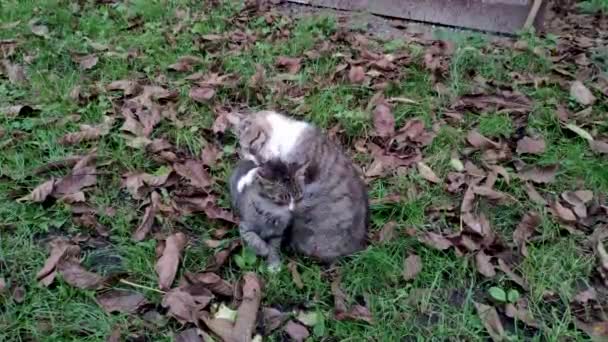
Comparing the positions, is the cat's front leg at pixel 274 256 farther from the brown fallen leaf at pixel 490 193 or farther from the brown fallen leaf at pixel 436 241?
the brown fallen leaf at pixel 490 193

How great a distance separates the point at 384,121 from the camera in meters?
3.56

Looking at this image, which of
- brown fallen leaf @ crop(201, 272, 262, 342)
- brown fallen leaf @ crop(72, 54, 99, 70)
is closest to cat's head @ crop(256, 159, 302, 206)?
brown fallen leaf @ crop(201, 272, 262, 342)

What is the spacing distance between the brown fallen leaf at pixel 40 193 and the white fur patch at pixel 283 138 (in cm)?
126

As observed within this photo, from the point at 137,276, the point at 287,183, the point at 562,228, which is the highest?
the point at 287,183

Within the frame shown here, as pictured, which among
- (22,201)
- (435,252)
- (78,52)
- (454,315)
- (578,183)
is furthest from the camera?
(78,52)

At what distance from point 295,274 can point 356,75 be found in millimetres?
1910

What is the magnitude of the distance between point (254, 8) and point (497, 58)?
2.27 meters

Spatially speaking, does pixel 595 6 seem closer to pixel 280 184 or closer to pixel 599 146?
pixel 599 146

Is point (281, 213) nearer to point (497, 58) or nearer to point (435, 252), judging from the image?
point (435, 252)

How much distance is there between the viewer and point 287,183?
2564 millimetres

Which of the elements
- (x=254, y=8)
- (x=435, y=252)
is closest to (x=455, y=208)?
(x=435, y=252)

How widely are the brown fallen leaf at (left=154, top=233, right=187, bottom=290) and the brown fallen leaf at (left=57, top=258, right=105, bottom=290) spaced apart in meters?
0.27

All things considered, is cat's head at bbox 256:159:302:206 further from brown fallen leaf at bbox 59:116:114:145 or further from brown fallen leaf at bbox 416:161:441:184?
brown fallen leaf at bbox 59:116:114:145

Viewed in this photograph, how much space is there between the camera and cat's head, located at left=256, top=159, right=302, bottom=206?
2559 millimetres
